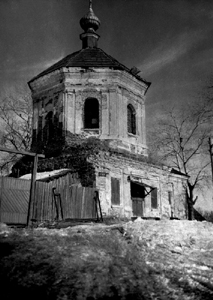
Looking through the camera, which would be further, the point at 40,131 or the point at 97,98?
the point at 40,131

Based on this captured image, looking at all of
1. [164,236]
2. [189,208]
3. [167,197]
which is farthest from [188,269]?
[189,208]

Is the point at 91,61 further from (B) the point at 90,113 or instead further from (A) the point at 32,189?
(A) the point at 32,189

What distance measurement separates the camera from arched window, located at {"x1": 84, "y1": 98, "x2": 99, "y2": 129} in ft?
50.8

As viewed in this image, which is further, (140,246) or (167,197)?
(167,197)

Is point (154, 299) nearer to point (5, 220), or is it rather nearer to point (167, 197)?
point (5, 220)

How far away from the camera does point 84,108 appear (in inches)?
611

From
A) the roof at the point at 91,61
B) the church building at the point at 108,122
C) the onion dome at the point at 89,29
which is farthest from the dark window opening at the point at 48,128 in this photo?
the onion dome at the point at 89,29

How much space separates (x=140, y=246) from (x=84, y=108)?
10008mm

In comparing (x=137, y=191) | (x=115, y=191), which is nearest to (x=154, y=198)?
(x=137, y=191)

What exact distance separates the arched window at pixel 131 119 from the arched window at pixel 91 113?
6.16ft

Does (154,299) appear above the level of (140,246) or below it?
below

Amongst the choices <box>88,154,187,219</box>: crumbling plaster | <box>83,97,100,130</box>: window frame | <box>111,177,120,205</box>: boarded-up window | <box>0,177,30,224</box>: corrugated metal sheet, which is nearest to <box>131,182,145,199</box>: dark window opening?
<box>88,154,187,219</box>: crumbling plaster

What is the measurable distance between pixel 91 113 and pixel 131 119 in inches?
93.3

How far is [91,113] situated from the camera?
15.7 metres
